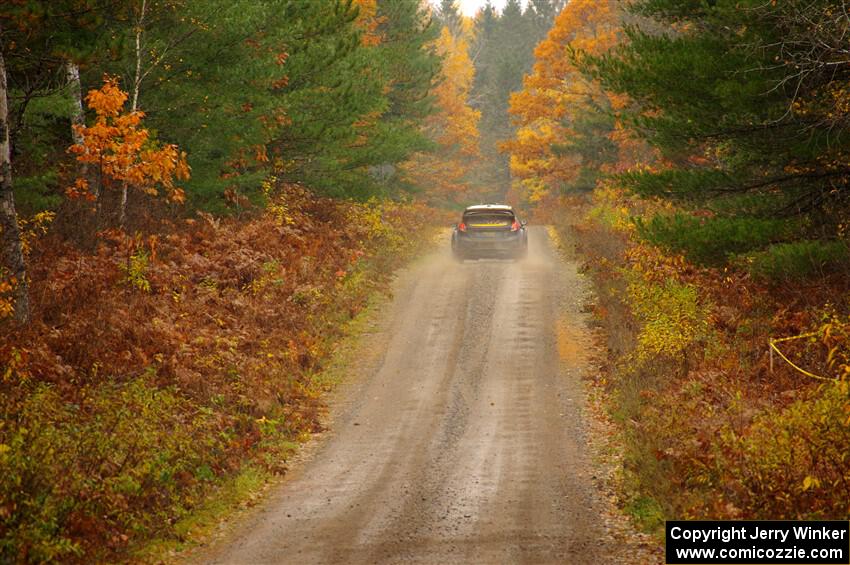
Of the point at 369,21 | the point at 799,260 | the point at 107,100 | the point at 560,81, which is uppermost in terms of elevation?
the point at 369,21

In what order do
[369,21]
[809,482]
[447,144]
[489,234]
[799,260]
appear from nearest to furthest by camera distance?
[809,482], [799,260], [489,234], [369,21], [447,144]

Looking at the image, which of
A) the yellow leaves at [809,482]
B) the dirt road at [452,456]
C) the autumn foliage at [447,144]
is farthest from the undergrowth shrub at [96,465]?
the autumn foliage at [447,144]

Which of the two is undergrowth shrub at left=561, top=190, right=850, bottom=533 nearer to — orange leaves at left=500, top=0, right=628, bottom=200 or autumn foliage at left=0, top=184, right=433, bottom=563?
autumn foliage at left=0, top=184, right=433, bottom=563

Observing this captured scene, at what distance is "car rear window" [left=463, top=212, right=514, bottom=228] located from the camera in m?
25.7

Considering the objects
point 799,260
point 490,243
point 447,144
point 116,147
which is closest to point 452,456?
point 799,260

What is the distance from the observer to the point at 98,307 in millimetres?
13562

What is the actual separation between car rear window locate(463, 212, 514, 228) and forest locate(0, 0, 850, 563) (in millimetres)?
3568

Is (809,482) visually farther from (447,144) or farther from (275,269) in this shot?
(447,144)

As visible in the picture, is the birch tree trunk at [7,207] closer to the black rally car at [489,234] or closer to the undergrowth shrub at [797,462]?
the undergrowth shrub at [797,462]

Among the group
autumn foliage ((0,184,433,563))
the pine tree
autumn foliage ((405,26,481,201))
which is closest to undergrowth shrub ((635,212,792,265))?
the pine tree

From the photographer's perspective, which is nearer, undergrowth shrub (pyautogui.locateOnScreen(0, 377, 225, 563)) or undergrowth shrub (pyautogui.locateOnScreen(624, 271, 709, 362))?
undergrowth shrub (pyautogui.locateOnScreen(0, 377, 225, 563))

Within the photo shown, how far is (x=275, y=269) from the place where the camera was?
19047mm

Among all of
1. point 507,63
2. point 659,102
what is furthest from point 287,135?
point 507,63

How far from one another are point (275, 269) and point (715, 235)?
9914 millimetres
